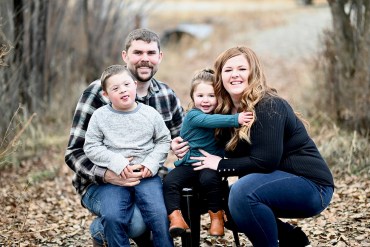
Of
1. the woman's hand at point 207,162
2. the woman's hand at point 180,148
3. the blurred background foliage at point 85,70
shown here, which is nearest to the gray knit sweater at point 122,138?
the woman's hand at point 180,148

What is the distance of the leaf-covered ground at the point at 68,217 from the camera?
494 cm

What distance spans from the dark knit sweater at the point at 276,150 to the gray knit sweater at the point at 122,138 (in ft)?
1.60

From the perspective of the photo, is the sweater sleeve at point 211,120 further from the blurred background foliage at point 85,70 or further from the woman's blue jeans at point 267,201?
the blurred background foliage at point 85,70

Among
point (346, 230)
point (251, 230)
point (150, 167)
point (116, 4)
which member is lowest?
point (346, 230)

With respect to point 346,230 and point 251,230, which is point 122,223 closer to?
point 251,230

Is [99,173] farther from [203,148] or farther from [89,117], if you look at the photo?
[203,148]

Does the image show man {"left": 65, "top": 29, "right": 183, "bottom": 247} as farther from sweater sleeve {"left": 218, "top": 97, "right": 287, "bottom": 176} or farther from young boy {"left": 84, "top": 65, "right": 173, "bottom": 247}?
sweater sleeve {"left": 218, "top": 97, "right": 287, "bottom": 176}

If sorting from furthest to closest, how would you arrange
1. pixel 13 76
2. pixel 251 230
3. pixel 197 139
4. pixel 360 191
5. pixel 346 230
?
1. pixel 13 76
2. pixel 360 191
3. pixel 346 230
4. pixel 197 139
5. pixel 251 230

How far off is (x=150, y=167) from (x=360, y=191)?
260 cm

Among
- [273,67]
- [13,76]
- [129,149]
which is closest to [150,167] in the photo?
[129,149]

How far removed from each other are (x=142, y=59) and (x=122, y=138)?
603mm

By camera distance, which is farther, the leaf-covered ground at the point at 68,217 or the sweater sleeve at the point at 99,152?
the leaf-covered ground at the point at 68,217

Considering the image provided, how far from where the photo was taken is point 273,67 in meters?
14.7

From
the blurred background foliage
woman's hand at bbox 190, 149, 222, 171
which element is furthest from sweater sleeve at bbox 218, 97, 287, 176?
the blurred background foliage
